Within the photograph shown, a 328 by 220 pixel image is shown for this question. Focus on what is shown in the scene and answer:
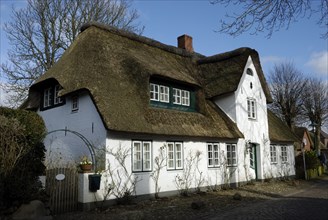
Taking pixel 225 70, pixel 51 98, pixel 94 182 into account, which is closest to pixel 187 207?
pixel 94 182

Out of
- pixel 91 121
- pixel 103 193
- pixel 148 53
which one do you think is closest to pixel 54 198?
pixel 103 193

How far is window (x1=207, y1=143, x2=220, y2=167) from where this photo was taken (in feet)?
54.6

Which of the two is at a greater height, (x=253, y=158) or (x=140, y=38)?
(x=140, y=38)

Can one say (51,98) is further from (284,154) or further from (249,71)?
(284,154)

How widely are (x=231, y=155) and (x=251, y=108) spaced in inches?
141

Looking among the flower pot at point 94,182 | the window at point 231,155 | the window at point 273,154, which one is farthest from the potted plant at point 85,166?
the window at point 273,154

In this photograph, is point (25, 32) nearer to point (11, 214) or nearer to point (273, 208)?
point (11, 214)

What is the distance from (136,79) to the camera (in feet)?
47.0

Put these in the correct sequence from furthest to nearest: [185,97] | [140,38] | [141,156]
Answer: [140,38], [185,97], [141,156]

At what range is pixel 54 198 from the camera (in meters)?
10.5

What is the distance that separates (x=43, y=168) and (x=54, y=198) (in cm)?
109

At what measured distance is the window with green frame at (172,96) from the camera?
15.2m

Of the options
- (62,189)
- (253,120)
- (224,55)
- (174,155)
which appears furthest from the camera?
(224,55)

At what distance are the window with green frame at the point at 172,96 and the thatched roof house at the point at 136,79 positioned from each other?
36 cm
